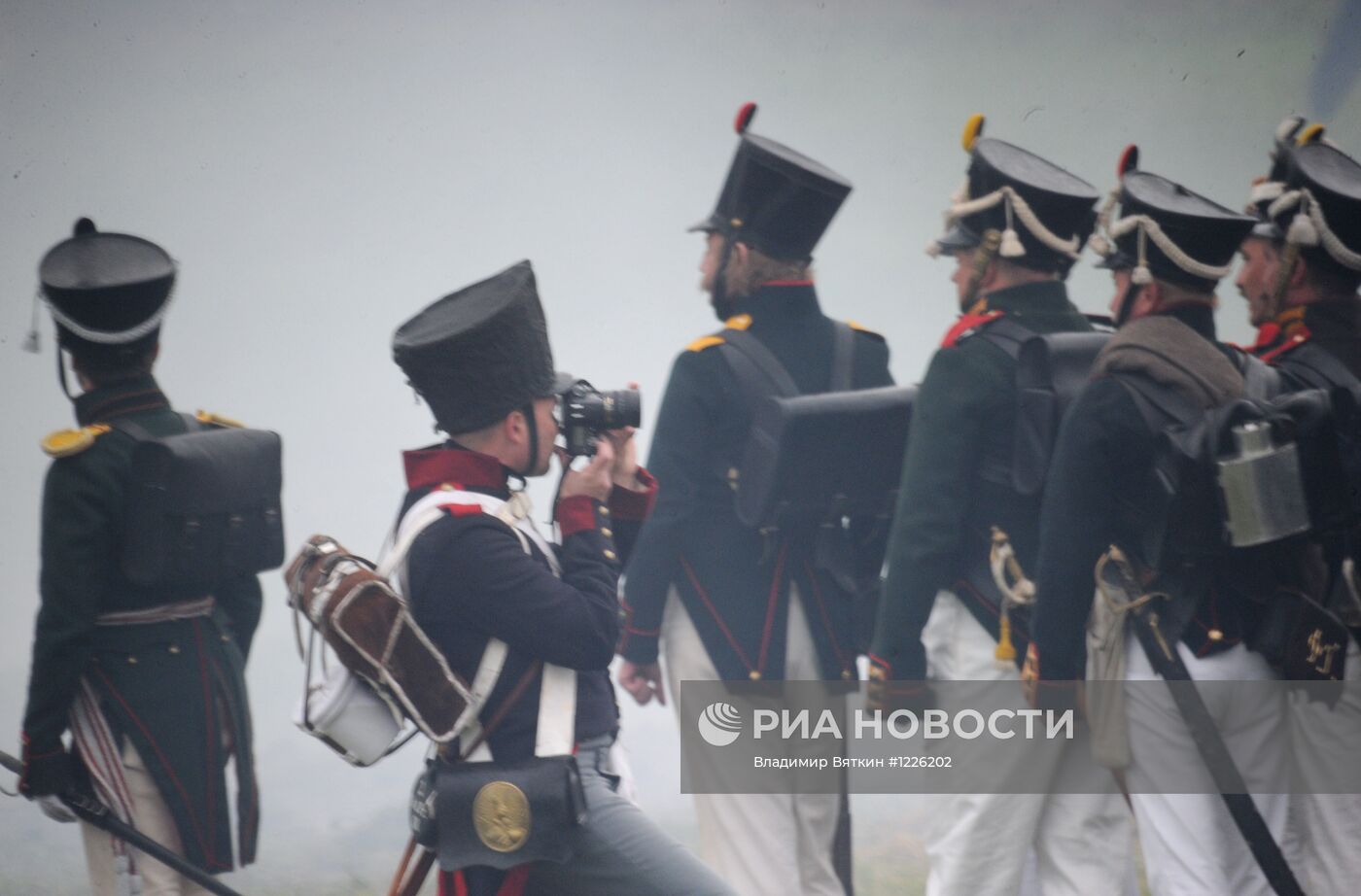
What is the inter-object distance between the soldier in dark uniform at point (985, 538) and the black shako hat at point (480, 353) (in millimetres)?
1086

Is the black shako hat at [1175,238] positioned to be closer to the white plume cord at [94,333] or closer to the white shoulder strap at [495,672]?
the white shoulder strap at [495,672]

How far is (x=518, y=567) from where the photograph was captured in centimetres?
271

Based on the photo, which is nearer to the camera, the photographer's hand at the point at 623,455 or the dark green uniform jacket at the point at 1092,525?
the photographer's hand at the point at 623,455

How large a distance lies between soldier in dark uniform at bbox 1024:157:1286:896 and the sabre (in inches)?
70.9

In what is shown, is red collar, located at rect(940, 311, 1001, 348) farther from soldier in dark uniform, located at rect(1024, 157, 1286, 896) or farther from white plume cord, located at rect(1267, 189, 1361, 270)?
white plume cord, located at rect(1267, 189, 1361, 270)

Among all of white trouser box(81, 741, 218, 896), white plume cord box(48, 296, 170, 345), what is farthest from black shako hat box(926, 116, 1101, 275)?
white trouser box(81, 741, 218, 896)

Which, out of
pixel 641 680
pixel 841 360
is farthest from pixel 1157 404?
pixel 641 680

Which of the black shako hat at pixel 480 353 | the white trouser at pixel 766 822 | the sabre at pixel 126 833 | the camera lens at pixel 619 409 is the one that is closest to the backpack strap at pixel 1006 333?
the white trouser at pixel 766 822

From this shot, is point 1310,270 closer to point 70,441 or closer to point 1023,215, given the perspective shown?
point 1023,215

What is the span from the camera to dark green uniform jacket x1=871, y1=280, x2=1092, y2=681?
11.9ft

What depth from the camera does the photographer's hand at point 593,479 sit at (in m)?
2.89

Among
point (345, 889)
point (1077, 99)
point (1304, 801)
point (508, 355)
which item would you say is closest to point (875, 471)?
point (1304, 801)

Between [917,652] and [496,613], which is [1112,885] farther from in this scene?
[496,613]

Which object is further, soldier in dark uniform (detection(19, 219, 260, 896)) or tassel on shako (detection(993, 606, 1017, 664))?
tassel on shako (detection(993, 606, 1017, 664))
